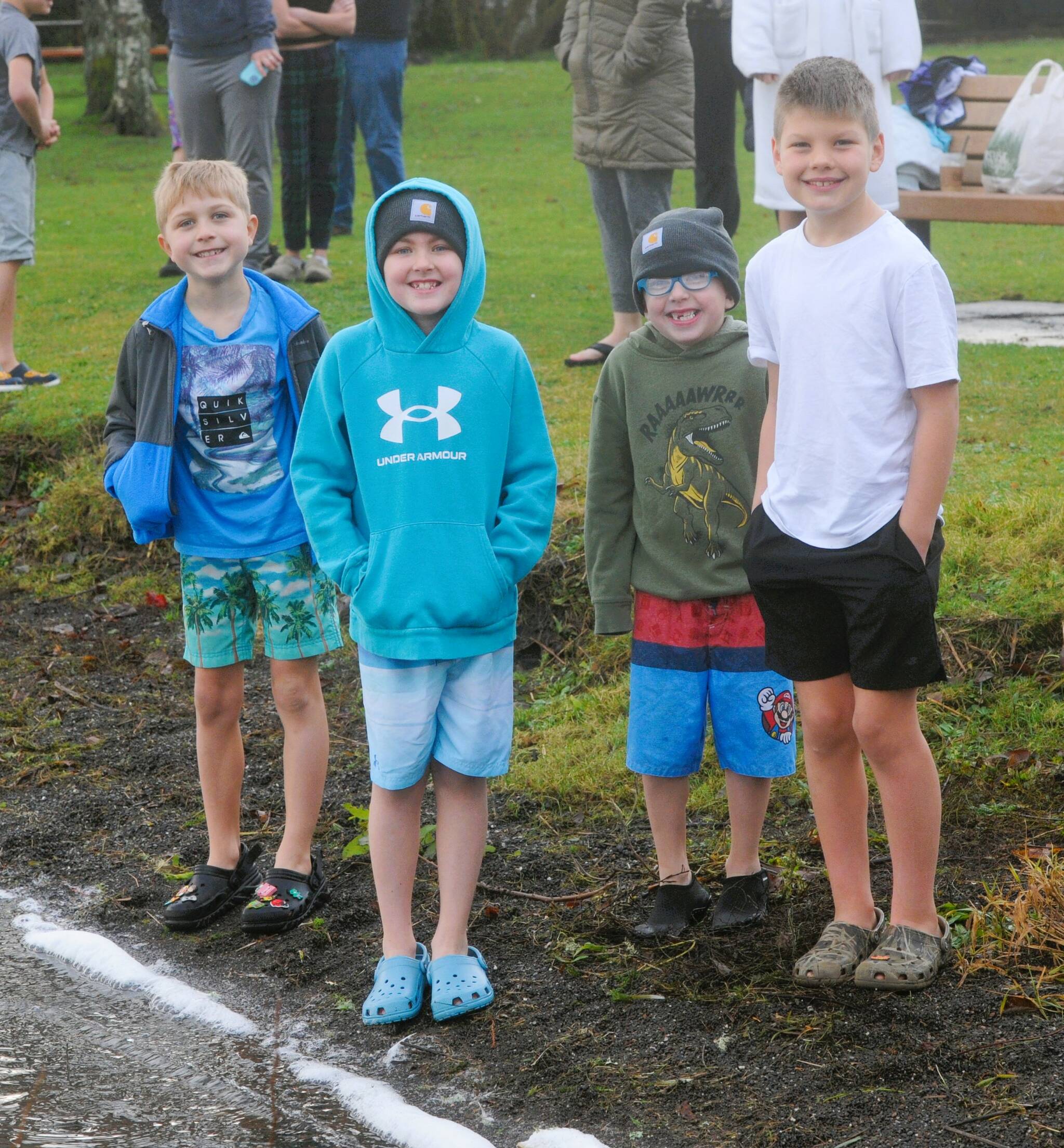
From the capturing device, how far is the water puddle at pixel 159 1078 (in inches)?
120

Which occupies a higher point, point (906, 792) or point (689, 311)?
point (689, 311)

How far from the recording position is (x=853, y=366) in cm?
303

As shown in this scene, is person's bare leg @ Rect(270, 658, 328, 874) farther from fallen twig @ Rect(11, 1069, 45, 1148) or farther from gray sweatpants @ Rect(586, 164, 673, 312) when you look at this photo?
gray sweatpants @ Rect(586, 164, 673, 312)

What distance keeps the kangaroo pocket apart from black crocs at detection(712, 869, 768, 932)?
A: 1012mm

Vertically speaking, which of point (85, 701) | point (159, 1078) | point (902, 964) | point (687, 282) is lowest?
point (85, 701)

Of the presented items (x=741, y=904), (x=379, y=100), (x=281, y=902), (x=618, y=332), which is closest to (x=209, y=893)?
(x=281, y=902)

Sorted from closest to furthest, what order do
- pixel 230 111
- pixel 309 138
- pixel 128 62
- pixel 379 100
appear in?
pixel 230 111 → pixel 379 100 → pixel 309 138 → pixel 128 62

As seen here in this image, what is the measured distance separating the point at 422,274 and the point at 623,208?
4608 millimetres

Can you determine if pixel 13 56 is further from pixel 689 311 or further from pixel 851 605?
pixel 851 605

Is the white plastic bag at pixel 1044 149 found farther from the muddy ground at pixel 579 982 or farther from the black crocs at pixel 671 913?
the black crocs at pixel 671 913

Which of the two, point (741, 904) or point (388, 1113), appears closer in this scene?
point (388, 1113)

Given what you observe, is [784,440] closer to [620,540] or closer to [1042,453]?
[620,540]

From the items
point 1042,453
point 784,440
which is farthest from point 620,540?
point 1042,453

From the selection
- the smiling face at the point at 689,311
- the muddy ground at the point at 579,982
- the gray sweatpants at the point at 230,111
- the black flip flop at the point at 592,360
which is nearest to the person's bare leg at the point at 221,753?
the muddy ground at the point at 579,982
